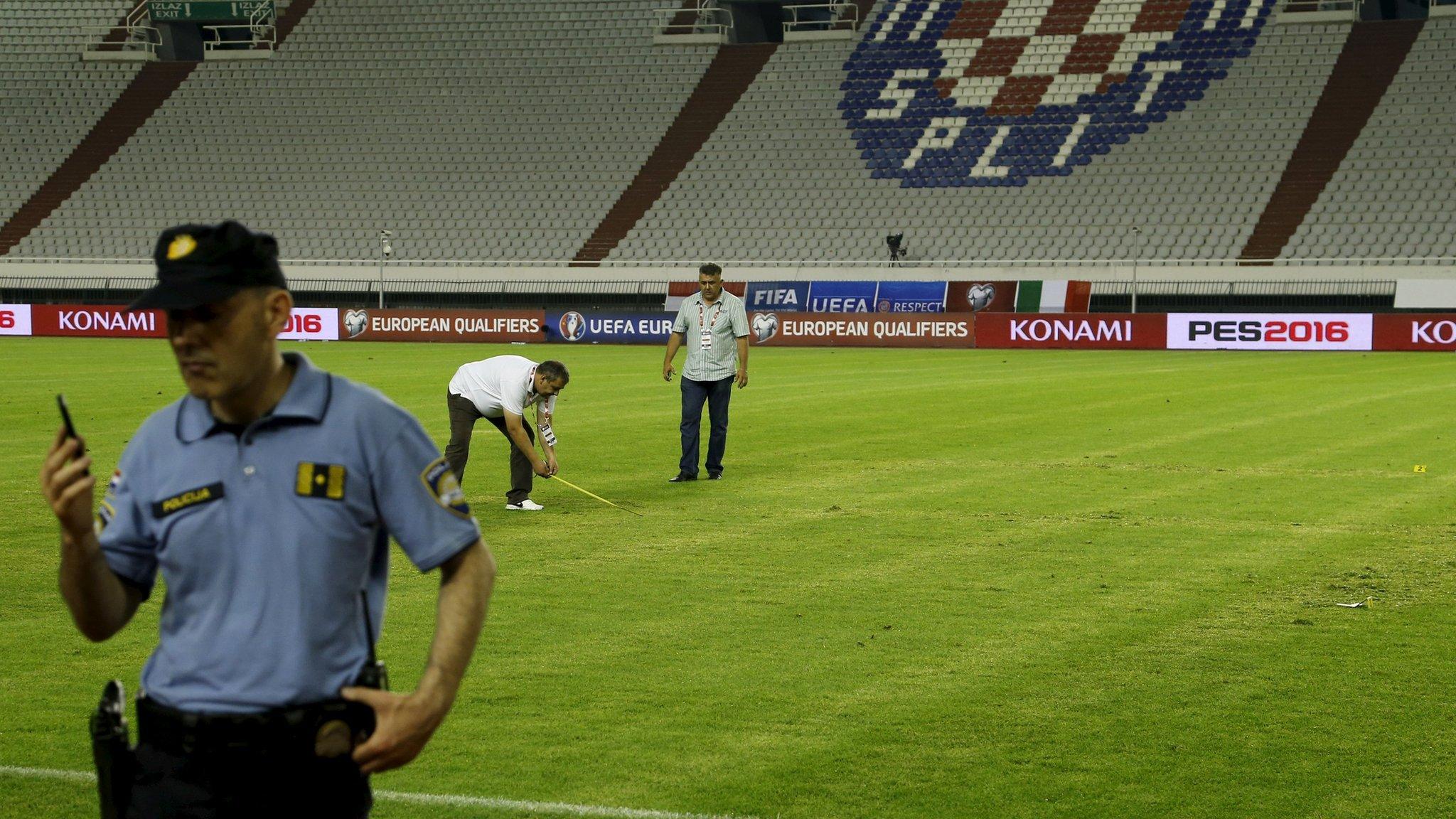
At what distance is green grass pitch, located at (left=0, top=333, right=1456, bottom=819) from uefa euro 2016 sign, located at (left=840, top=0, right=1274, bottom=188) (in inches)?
1317

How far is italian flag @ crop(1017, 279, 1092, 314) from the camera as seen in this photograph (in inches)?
1825

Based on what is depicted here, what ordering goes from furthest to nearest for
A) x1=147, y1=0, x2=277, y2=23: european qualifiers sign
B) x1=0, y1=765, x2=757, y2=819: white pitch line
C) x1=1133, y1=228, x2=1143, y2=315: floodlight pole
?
x1=147, y1=0, x2=277, y2=23: european qualifiers sign < x1=1133, y1=228, x2=1143, y2=315: floodlight pole < x1=0, y1=765, x2=757, y2=819: white pitch line

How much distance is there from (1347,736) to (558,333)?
4061 centimetres

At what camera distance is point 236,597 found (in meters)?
3.27

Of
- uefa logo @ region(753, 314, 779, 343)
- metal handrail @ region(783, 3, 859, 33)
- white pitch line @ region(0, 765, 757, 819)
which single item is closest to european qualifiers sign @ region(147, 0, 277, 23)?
metal handrail @ region(783, 3, 859, 33)

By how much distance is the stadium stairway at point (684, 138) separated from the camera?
171 ft

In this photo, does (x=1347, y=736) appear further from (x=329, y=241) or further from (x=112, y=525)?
(x=329, y=241)

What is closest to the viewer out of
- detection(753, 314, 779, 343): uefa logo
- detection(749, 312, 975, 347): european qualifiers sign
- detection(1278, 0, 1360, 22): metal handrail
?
detection(749, 312, 975, 347): european qualifiers sign

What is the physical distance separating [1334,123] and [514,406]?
138 feet

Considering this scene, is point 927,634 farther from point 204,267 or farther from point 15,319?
point 15,319

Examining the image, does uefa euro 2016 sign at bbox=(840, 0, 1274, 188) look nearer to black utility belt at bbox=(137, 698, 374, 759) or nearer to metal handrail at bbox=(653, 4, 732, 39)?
metal handrail at bbox=(653, 4, 732, 39)

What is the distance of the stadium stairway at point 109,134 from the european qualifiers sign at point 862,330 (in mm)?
25077

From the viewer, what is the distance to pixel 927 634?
29.0 ft

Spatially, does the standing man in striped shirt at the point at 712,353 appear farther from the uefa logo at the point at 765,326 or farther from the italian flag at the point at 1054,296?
the italian flag at the point at 1054,296
